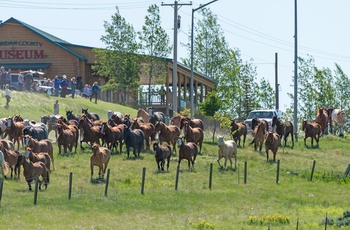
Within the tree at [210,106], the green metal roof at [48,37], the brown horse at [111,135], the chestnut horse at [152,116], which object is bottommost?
the brown horse at [111,135]

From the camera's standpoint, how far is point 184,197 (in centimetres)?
4050

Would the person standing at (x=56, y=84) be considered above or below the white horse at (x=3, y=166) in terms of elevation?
above

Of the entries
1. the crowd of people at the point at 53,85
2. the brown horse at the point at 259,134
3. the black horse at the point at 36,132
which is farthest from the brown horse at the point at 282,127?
the crowd of people at the point at 53,85

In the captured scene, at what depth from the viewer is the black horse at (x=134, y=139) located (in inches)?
2000

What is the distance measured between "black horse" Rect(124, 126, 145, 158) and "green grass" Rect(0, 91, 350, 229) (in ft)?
2.30

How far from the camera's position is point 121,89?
88312 mm

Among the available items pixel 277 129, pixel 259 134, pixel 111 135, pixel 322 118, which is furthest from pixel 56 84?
pixel 111 135

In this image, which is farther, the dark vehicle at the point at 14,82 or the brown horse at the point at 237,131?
the dark vehicle at the point at 14,82

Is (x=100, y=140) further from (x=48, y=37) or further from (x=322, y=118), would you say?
(x=48, y=37)

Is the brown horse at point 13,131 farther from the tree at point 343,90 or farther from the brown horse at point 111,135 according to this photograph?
the tree at point 343,90

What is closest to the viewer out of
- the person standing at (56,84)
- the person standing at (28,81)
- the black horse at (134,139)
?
the black horse at (134,139)

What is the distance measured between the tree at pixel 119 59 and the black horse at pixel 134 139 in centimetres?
3530

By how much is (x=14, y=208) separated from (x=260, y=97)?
74249 mm

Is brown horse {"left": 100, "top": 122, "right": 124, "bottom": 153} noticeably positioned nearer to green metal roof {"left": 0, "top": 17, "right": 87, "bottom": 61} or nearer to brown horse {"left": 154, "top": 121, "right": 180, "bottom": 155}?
brown horse {"left": 154, "top": 121, "right": 180, "bottom": 155}
